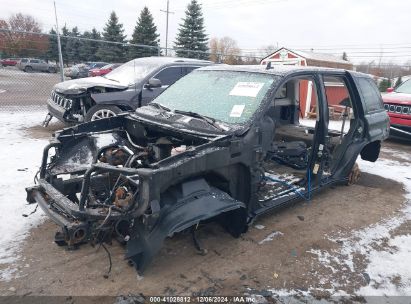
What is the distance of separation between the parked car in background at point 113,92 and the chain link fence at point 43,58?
4568 mm

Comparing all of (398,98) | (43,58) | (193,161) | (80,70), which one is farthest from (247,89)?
(43,58)

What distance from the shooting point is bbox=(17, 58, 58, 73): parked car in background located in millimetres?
29625

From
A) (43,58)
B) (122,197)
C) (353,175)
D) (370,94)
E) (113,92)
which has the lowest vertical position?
(353,175)

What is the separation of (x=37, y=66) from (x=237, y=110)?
3214 centimetres

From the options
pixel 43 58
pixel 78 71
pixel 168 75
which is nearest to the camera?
pixel 168 75

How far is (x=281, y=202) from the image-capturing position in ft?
13.3

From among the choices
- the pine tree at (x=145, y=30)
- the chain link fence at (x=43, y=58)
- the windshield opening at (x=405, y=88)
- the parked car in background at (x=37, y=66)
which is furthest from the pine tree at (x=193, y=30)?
the windshield opening at (x=405, y=88)

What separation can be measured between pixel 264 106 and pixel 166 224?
164 centimetres

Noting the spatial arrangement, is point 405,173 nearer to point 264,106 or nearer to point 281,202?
point 281,202

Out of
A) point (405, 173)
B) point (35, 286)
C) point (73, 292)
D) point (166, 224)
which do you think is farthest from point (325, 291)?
point (405, 173)

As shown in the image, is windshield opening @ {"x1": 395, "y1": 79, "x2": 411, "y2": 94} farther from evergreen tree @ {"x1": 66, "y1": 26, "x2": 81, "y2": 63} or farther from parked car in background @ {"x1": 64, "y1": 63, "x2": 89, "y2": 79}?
evergreen tree @ {"x1": 66, "y1": 26, "x2": 81, "y2": 63}

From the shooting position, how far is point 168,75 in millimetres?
7742

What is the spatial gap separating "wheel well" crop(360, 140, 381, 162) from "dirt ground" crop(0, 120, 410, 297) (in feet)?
6.11

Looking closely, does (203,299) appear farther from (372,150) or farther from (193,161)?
(372,150)
